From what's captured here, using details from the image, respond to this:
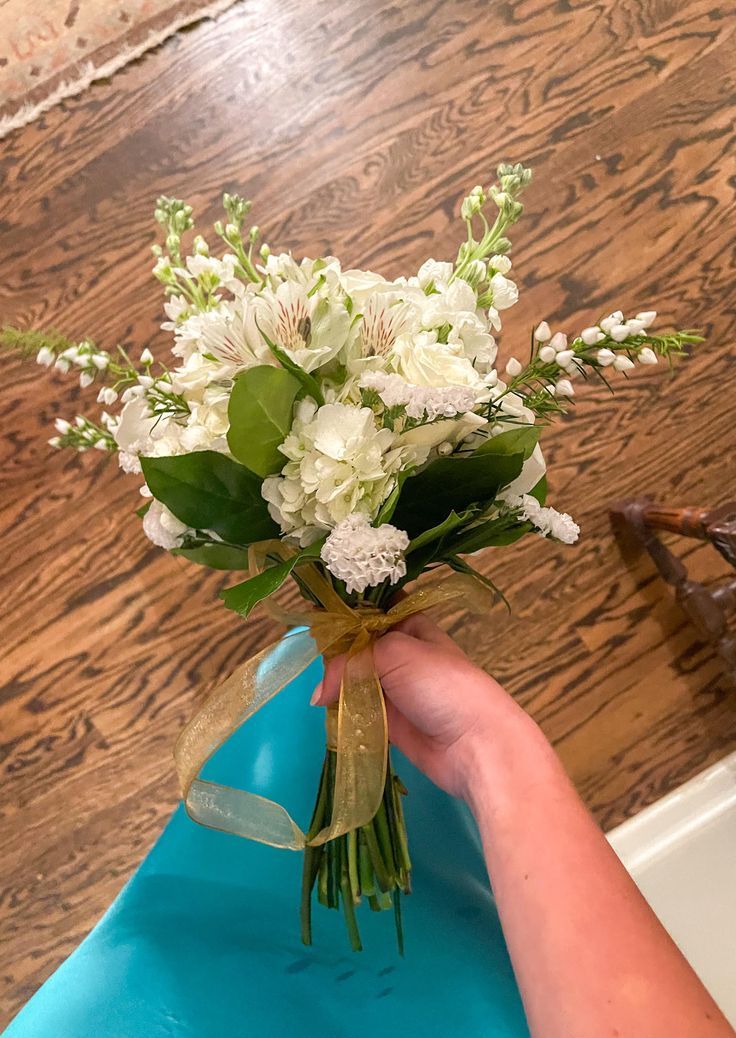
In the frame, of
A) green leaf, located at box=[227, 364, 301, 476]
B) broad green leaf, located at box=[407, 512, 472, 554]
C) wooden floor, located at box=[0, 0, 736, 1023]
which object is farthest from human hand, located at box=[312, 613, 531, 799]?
wooden floor, located at box=[0, 0, 736, 1023]

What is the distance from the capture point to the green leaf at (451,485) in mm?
617

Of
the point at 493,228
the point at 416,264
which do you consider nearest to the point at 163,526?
the point at 493,228

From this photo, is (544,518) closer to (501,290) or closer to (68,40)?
(501,290)

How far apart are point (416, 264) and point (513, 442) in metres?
0.82

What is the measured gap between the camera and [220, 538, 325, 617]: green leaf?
603 millimetres

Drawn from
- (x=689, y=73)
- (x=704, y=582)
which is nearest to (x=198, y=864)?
(x=704, y=582)

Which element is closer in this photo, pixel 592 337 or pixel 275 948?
pixel 592 337

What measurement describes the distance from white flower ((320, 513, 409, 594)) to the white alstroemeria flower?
0.43 feet

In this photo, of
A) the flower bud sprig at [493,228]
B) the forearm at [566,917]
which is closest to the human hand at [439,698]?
the forearm at [566,917]

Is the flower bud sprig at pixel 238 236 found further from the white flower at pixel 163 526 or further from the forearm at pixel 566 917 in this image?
the forearm at pixel 566 917

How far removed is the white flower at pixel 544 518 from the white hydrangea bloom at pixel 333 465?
0.12 metres

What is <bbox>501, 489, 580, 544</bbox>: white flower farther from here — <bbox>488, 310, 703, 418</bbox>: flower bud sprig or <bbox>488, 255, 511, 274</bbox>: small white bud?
<bbox>488, 255, 511, 274</bbox>: small white bud

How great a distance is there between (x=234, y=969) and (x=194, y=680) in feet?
1.88

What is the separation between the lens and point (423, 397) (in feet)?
1.75
